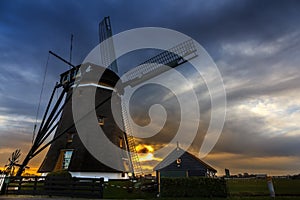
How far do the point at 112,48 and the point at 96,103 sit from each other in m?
7.93

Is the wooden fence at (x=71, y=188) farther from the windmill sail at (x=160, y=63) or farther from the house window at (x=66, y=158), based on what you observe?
the windmill sail at (x=160, y=63)

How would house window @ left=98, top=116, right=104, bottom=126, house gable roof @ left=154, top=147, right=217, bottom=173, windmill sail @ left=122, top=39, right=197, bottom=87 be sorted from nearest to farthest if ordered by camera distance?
windmill sail @ left=122, top=39, right=197, bottom=87
house gable roof @ left=154, top=147, right=217, bottom=173
house window @ left=98, top=116, right=104, bottom=126

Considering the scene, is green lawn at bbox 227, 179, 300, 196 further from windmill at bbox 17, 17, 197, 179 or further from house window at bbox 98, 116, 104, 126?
house window at bbox 98, 116, 104, 126

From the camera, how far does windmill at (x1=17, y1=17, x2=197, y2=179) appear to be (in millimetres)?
18953

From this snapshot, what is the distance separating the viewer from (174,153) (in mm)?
21672

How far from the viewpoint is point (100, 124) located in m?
21.4

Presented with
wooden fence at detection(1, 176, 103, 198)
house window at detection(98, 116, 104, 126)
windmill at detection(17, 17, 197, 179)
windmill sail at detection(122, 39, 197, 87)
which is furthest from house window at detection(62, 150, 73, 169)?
windmill sail at detection(122, 39, 197, 87)

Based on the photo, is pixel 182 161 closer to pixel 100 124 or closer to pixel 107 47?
pixel 100 124

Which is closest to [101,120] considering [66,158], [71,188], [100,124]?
[100,124]

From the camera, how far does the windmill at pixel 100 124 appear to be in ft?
62.2

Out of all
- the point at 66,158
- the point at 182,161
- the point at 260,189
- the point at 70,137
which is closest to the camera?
the point at 260,189

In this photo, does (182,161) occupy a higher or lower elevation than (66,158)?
lower

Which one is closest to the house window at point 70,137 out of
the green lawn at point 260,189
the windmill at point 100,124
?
the windmill at point 100,124

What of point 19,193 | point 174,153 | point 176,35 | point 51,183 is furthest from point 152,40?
point 19,193
